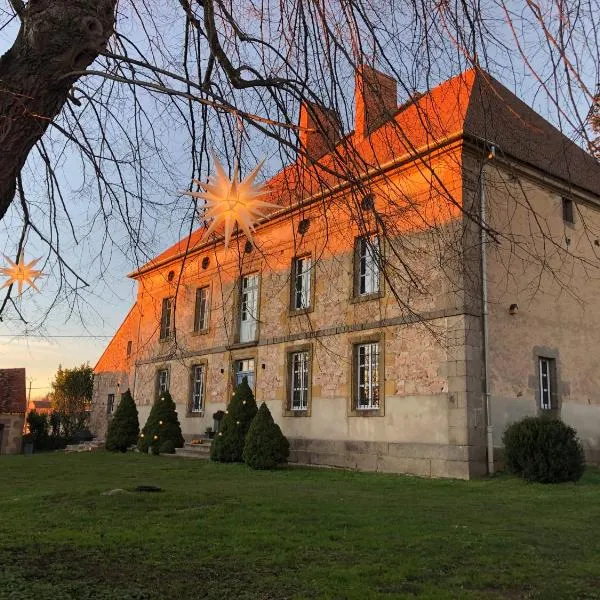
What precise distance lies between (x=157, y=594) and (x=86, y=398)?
40111 millimetres

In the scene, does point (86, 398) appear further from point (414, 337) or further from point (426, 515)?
point (426, 515)

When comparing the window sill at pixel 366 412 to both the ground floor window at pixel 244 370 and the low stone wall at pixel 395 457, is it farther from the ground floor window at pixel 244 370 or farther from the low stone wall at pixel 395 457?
the ground floor window at pixel 244 370

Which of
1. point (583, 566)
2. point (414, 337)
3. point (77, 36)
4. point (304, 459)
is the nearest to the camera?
point (77, 36)

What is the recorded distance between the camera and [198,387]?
72.5ft

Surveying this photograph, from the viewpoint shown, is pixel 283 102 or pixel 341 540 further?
pixel 341 540

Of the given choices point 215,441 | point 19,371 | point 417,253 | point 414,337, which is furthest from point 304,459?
point 19,371

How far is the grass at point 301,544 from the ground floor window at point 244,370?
8697 millimetres

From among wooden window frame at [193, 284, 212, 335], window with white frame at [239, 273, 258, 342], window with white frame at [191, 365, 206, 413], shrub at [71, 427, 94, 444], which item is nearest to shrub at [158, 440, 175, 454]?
window with white frame at [191, 365, 206, 413]

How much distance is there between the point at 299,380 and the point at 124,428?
7952mm

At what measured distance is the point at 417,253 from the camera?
467cm

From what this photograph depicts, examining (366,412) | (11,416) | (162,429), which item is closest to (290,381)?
(366,412)

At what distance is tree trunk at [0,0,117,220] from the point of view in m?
3.18

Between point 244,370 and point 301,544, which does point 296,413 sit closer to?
point 244,370

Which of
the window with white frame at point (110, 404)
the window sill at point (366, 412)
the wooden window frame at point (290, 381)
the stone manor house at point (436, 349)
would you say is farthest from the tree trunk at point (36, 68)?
the window with white frame at point (110, 404)
